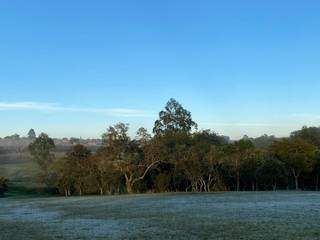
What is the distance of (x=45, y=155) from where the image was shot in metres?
158

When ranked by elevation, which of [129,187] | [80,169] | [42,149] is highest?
[42,149]

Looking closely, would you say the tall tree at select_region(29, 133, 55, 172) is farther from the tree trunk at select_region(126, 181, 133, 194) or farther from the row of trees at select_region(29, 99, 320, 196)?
the tree trunk at select_region(126, 181, 133, 194)

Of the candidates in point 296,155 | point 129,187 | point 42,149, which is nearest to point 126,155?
point 129,187

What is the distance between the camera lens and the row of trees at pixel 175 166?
10644 centimetres

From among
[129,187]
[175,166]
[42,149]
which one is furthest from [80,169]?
[42,149]

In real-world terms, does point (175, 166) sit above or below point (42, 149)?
below

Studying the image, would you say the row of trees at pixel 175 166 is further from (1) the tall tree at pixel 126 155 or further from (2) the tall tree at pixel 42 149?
(2) the tall tree at pixel 42 149

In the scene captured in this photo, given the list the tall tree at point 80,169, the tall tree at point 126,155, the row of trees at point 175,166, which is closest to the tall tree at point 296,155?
the row of trees at point 175,166

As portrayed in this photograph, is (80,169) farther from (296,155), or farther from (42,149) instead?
(42,149)

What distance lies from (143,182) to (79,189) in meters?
13.3

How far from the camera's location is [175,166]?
106750 mm

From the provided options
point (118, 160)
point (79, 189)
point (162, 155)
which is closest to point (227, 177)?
point (162, 155)

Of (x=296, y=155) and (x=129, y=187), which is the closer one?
(x=129, y=187)

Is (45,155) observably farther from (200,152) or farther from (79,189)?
(200,152)
